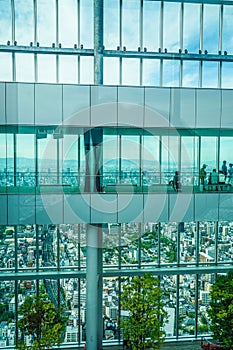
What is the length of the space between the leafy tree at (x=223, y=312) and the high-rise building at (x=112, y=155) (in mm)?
2295

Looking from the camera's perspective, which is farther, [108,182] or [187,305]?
[187,305]

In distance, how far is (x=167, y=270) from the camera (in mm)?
14047

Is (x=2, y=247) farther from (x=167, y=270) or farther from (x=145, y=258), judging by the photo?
(x=167, y=270)

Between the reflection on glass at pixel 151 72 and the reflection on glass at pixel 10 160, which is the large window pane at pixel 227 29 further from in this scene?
the reflection on glass at pixel 10 160

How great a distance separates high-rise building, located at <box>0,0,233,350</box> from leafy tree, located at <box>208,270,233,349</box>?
2295mm

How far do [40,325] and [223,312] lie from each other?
5.86 metres

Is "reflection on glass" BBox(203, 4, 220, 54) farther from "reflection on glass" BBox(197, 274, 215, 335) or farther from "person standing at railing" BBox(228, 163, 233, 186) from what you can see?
"reflection on glass" BBox(197, 274, 215, 335)

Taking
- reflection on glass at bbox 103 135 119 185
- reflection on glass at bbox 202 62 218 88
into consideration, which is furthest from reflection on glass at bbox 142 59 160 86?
reflection on glass at bbox 103 135 119 185

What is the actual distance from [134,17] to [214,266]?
11451 millimetres

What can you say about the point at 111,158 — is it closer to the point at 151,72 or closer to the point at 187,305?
the point at 151,72

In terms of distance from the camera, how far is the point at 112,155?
1288 cm

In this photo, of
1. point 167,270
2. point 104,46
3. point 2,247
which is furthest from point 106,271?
point 104,46

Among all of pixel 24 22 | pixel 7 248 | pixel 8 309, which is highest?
pixel 24 22

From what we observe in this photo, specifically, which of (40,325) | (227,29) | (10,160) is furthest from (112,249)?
(227,29)
